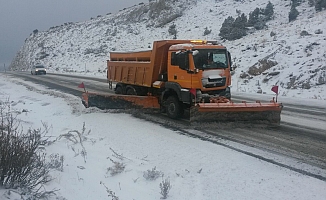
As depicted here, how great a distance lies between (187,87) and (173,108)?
94 centimetres

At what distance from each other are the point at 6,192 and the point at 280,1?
1742 inches

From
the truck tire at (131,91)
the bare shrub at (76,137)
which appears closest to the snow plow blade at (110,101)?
the truck tire at (131,91)

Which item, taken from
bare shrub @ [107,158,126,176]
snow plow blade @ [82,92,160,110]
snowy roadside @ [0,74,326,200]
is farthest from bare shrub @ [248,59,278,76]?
bare shrub @ [107,158,126,176]

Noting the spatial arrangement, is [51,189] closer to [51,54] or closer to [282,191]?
[282,191]

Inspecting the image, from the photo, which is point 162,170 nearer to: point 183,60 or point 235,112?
point 235,112

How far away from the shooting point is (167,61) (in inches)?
433

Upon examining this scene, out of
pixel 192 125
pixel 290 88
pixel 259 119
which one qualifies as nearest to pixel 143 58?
pixel 192 125

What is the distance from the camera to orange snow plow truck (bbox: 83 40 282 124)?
905cm

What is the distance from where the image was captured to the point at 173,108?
10.3m

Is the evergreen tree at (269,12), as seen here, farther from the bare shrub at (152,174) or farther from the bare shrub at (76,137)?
the bare shrub at (152,174)

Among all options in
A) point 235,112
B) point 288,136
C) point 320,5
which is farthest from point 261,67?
point 320,5

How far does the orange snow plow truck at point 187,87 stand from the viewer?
9055mm

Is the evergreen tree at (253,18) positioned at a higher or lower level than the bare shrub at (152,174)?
higher

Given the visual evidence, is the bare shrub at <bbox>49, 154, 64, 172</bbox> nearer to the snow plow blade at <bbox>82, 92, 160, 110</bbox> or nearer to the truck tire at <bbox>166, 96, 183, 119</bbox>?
the truck tire at <bbox>166, 96, 183, 119</bbox>
